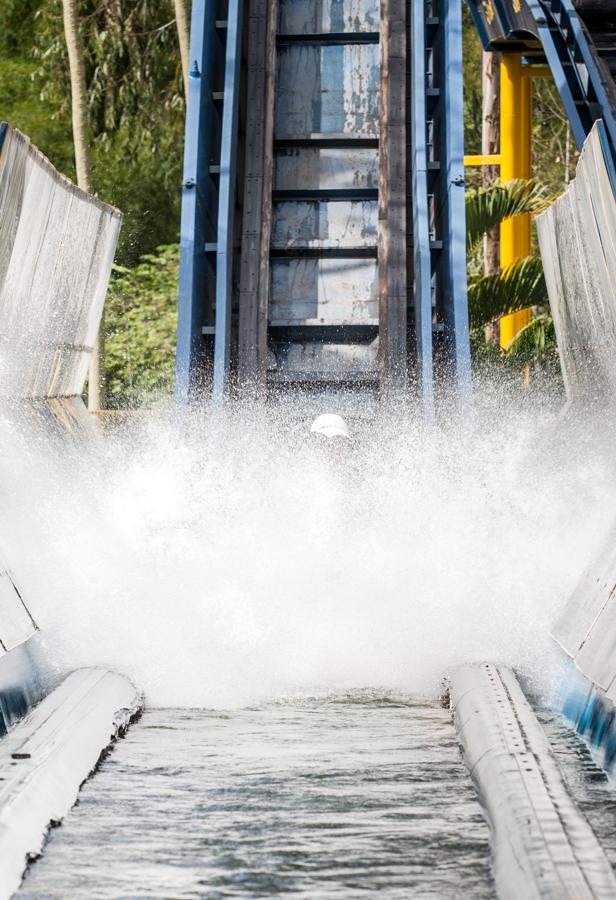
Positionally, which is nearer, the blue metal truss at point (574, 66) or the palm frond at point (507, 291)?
the blue metal truss at point (574, 66)

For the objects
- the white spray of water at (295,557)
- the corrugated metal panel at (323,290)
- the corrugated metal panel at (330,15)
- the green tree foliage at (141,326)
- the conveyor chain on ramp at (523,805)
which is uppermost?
the green tree foliage at (141,326)

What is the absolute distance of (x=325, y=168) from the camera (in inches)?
350

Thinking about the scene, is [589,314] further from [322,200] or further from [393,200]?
[322,200]

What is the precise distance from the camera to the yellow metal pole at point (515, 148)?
1377 centimetres

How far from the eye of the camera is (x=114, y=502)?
644 cm

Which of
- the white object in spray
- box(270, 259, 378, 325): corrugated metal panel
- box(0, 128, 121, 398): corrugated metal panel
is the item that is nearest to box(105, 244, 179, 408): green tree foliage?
box(270, 259, 378, 325): corrugated metal panel

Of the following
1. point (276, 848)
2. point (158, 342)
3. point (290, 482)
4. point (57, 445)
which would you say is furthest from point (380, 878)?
point (158, 342)

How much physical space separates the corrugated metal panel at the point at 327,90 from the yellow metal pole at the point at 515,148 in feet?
16.0

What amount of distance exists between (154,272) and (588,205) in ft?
67.2

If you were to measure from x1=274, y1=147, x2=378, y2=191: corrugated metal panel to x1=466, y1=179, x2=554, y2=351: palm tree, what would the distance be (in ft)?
13.1

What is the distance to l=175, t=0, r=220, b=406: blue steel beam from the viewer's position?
8.20 metres

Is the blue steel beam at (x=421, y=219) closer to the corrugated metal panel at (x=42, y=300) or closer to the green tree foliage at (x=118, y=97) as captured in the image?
the corrugated metal panel at (x=42, y=300)

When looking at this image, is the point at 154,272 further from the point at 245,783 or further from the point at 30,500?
the point at 245,783

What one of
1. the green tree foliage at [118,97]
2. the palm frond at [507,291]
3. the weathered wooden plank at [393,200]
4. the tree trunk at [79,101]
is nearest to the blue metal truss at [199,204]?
the weathered wooden plank at [393,200]
